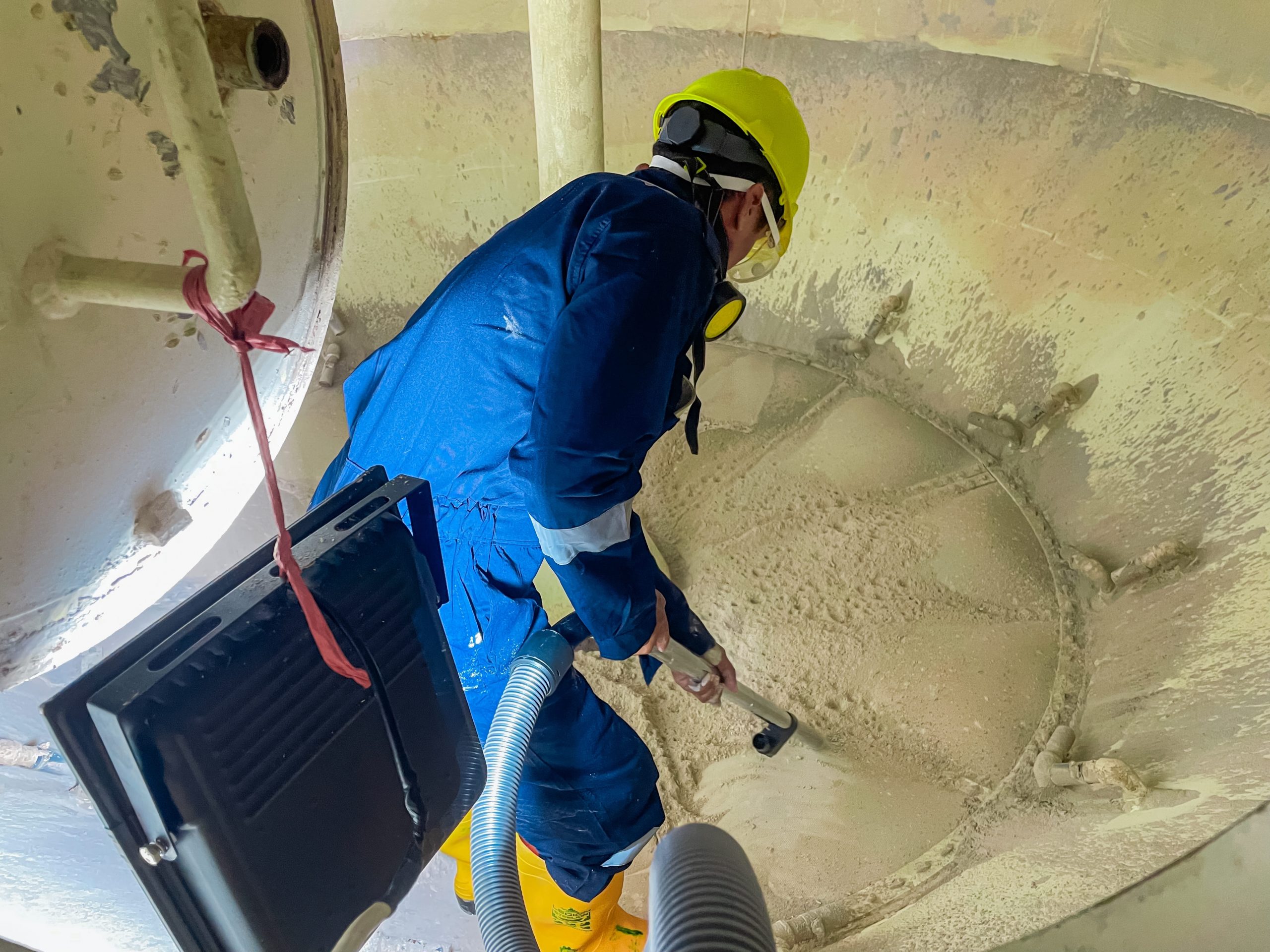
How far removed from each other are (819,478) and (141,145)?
196cm

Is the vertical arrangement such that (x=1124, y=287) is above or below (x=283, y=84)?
below

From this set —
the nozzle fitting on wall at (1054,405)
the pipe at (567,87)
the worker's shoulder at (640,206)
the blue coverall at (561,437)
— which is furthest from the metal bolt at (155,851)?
the nozzle fitting on wall at (1054,405)

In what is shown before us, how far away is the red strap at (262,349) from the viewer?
0.63 m

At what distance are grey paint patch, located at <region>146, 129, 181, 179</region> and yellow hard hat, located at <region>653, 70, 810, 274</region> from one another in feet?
2.85

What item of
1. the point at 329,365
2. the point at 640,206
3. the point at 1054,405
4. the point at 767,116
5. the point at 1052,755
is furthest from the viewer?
the point at 329,365

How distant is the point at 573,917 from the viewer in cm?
160

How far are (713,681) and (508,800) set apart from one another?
72cm

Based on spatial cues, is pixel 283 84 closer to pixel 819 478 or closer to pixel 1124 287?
pixel 819 478

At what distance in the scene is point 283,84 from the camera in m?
0.93

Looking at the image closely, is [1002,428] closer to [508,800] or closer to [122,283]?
[508,800]

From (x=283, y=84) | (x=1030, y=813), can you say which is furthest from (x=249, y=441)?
(x=1030, y=813)

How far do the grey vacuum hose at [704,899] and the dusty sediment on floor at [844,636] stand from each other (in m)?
1.14

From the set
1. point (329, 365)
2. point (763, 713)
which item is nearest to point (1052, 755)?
point (763, 713)

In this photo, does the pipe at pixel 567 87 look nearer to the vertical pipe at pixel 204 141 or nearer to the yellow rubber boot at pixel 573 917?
the vertical pipe at pixel 204 141
